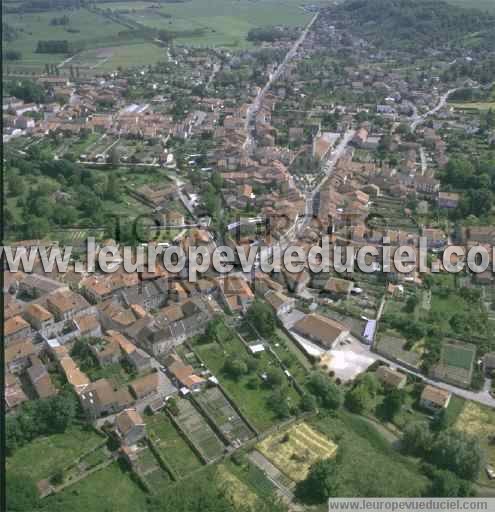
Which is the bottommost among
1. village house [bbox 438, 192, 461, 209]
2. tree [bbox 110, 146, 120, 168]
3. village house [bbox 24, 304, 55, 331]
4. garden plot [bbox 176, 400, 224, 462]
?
garden plot [bbox 176, 400, 224, 462]

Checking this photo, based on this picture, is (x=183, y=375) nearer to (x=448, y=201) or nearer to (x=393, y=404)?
(x=393, y=404)

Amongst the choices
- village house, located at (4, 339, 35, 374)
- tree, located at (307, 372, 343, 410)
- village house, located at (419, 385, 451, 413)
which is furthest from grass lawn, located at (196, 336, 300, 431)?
village house, located at (4, 339, 35, 374)

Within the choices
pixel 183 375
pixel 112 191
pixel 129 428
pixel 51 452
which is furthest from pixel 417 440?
pixel 112 191

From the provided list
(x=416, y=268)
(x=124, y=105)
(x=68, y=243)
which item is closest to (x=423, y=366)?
(x=416, y=268)

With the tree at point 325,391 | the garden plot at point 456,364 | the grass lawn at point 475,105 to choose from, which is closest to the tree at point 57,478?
the tree at point 325,391

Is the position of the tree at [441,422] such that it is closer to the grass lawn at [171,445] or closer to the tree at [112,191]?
the grass lawn at [171,445]

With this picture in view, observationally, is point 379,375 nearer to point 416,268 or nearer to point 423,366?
point 423,366

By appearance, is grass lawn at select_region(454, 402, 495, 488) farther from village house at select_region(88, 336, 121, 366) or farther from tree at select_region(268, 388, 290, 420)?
village house at select_region(88, 336, 121, 366)
